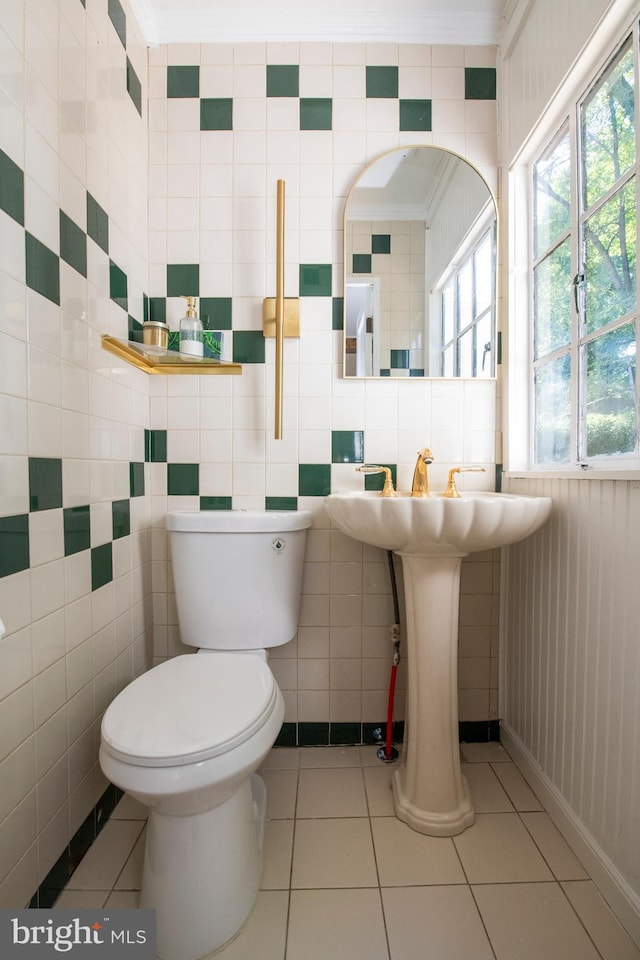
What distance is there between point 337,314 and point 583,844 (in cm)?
150

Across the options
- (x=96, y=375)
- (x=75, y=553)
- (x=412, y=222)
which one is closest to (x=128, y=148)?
(x=96, y=375)

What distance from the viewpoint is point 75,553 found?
105 cm

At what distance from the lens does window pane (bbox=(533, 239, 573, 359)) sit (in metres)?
1.26

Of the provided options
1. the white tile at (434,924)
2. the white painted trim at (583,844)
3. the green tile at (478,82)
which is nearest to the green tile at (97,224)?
the green tile at (478,82)

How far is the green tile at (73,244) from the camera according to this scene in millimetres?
1001

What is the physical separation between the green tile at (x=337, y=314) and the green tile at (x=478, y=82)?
76 centimetres

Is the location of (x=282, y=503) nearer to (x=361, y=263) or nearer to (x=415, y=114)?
(x=361, y=263)

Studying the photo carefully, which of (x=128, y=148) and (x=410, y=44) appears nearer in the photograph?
(x=128, y=148)

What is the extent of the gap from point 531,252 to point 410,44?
762 mm

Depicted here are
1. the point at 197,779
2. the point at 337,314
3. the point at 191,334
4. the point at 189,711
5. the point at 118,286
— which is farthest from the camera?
the point at 337,314

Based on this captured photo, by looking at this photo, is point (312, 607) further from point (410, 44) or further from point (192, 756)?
point (410, 44)

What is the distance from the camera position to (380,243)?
4.82 feet

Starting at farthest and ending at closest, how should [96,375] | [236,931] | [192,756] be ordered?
[96,375], [236,931], [192,756]

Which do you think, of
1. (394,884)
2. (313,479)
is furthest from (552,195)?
(394,884)
